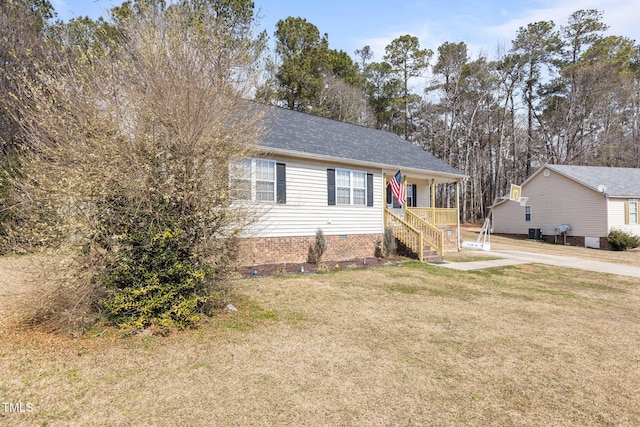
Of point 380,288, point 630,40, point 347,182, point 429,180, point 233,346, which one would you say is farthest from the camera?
point 630,40

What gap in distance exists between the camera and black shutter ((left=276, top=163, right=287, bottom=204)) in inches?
408

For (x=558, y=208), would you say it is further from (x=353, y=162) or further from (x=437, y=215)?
(x=353, y=162)

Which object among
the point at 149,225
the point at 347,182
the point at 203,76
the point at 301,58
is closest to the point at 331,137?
the point at 347,182

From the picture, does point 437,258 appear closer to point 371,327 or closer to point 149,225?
point 371,327

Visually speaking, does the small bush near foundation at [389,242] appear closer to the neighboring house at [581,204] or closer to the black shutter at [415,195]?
the black shutter at [415,195]

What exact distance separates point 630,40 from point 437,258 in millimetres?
34727

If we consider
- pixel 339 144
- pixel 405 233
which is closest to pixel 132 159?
pixel 339 144

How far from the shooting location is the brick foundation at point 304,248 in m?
10.1

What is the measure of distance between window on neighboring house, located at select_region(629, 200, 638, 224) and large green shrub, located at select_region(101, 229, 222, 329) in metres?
25.8

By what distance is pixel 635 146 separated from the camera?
3303 cm

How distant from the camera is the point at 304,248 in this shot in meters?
11.0

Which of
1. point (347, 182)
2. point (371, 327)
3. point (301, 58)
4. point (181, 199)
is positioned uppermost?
point (301, 58)

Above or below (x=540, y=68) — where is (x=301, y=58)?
below

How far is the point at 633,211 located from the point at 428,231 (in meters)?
16.3
